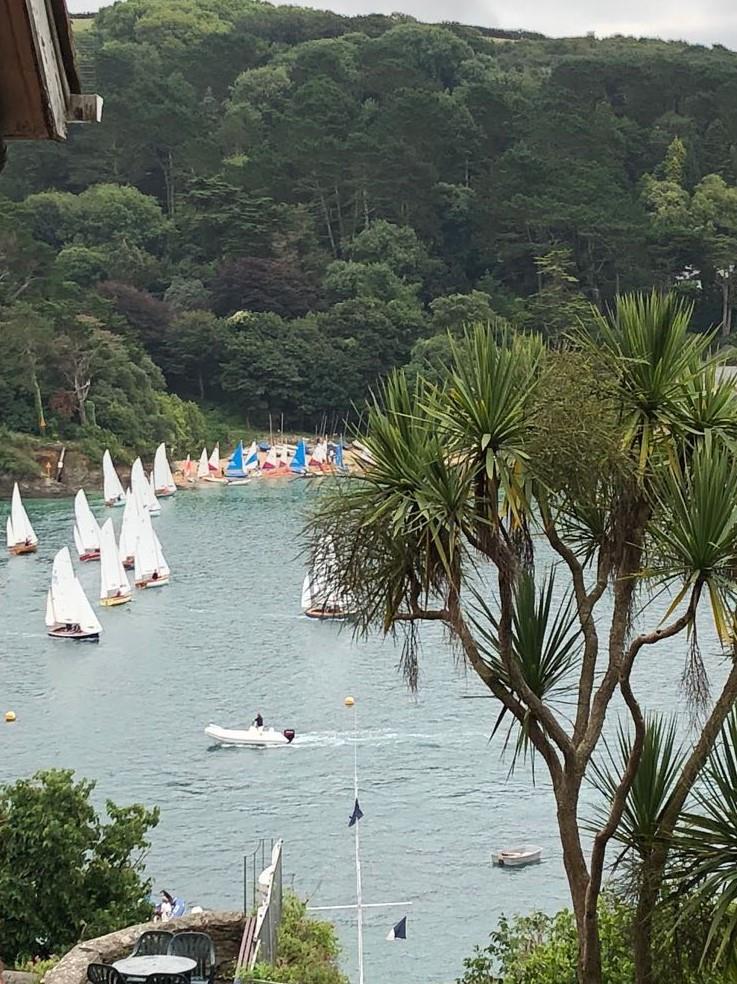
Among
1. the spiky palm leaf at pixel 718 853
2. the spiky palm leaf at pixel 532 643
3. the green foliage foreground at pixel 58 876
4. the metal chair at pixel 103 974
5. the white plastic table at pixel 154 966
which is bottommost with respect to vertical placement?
the green foliage foreground at pixel 58 876

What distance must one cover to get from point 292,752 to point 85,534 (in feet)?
58.3

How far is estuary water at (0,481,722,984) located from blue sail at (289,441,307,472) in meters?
15.3

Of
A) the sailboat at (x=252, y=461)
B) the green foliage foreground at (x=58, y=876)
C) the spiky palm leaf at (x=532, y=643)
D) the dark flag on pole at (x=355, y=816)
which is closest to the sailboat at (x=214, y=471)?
the sailboat at (x=252, y=461)

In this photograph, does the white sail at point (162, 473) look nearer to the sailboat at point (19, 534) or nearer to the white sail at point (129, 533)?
the sailboat at point (19, 534)

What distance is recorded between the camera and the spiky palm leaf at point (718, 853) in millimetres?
5254

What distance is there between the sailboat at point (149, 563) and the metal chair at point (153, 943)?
96.7 ft

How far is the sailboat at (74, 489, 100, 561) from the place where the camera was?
4028 centimetres

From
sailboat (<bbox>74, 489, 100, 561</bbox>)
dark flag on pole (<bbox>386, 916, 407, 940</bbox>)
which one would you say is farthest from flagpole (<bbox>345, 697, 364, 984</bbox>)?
sailboat (<bbox>74, 489, 100, 561</bbox>)

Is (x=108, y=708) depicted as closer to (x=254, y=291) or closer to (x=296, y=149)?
(x=254, y=291)

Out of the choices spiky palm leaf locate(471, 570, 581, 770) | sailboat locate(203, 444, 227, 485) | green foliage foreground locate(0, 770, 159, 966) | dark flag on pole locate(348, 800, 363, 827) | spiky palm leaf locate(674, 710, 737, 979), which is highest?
spiky palm leaf locate(471, 570, 581, 770)

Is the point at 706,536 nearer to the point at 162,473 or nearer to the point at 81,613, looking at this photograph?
the point at 81,613

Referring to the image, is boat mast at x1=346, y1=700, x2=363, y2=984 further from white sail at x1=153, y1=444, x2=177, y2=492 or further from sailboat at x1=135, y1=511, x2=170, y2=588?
white sail at x1=153, y1=444, x2=177, y2=492

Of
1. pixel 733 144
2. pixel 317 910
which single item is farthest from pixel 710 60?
pixel 317 910

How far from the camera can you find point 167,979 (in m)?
6.93
